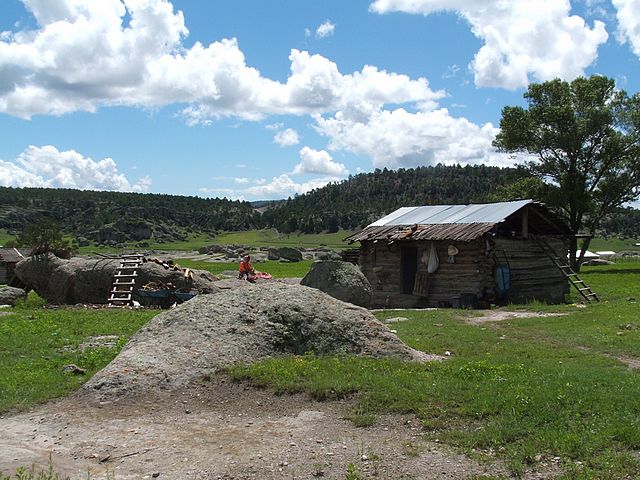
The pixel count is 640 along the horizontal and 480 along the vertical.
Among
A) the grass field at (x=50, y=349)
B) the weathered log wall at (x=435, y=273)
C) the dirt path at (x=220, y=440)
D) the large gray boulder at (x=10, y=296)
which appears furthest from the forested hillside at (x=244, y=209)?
the dirt path at (x=220, y=440)

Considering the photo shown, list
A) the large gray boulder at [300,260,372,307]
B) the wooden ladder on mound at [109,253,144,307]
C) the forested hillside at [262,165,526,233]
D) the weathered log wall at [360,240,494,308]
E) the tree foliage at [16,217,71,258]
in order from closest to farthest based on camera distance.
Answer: the large gray boulder at [300,260,372,307]
the wooden ladder on mound at [109,253,144,307]
the weathered log wall at [360,240,494,308]
the tree foliage at [16,217,71,258]
the forested hillside at [262,165,526,233]

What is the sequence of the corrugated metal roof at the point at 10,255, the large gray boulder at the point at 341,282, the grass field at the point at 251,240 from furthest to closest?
the grass field at the point at 251,240 → the corrugated metal roof at the point at 10,255 → the large gray boulder at the point at 341,282

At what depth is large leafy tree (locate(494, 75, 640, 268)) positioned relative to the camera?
46031 mm

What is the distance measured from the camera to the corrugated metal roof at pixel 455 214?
2877 cm

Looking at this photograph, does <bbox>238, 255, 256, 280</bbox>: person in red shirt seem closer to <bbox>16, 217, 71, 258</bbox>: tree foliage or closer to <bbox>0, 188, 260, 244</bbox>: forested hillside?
<bbox>16, 217, 71, 258</bbox>: tree foliage

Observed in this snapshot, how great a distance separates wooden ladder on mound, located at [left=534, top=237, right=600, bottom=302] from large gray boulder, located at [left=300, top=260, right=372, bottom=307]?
9.43 metres

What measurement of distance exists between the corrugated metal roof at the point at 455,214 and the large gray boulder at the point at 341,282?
246 inches

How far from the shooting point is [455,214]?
31266 mm

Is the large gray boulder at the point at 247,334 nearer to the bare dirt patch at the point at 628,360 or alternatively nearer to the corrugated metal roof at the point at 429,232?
the bare dirt patch at the point at 628,360

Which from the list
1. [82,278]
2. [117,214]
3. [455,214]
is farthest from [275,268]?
[117,214]

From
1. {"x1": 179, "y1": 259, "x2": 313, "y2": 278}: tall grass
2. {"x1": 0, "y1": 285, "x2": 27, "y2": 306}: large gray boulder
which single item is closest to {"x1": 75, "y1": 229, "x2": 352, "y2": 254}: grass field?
{"x1": 179, "y1": 259, "x2": 313, "y2": 278}: tall grass

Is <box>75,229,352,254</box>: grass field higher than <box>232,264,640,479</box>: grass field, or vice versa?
<box>75,229,352,254</box>: grass field

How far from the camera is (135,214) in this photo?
163125 millimetres

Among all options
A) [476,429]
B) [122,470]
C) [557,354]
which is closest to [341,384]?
[476,429]
